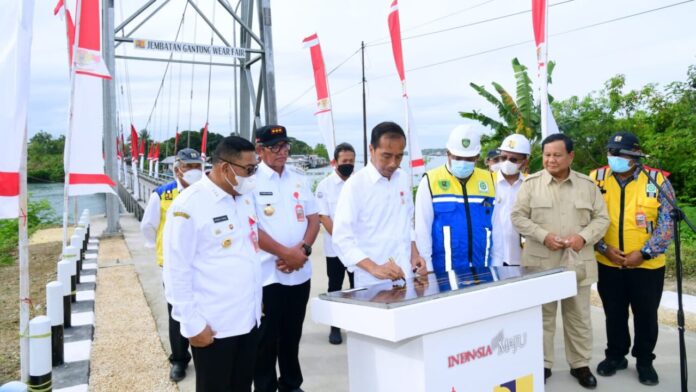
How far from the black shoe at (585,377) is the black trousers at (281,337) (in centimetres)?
192

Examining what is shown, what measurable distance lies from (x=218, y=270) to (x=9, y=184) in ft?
4.31

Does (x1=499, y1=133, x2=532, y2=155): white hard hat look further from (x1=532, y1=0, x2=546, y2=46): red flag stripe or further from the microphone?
(x1=532, y1=0, x2=546, y2=46): red flag stripe

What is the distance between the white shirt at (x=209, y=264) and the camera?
2.21 metres

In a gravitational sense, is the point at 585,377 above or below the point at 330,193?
below

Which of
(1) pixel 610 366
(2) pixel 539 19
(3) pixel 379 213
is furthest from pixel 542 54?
(3) pixel 379 213

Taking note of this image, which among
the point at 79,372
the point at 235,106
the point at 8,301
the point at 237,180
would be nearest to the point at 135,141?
the point at 235,106

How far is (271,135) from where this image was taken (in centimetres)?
321

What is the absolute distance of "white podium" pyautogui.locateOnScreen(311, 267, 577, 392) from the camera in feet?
6.30

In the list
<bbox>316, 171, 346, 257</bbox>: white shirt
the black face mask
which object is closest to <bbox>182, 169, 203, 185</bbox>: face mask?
<bbox>316, 171, 346, 257</bbox>: white shirt

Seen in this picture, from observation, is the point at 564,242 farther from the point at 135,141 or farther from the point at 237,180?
the point at 135,141

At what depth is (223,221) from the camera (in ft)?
7.67

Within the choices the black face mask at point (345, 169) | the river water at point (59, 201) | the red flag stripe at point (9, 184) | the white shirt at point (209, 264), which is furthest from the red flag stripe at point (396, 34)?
the river water at point (59, 201)

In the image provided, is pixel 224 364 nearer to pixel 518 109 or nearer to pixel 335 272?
pixel 335 272

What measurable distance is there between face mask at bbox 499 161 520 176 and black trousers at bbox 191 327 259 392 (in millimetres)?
2700
